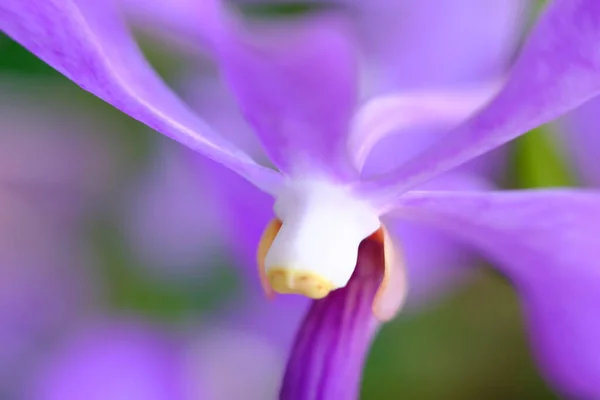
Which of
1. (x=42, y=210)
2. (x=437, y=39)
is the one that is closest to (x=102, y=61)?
(x=437, y=39)

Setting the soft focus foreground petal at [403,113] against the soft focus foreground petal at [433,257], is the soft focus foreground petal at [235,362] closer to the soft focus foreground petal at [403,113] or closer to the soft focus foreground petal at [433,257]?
the soft focus foreground petal at [433,257]

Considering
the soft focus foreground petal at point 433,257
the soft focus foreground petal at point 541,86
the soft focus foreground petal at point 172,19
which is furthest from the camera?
the soft focus foreground petal at point 433,257

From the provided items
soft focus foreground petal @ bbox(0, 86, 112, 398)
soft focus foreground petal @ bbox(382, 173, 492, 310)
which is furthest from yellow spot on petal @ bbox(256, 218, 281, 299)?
soft focus foreground petal @ bbox(0, 86, 112, 398)

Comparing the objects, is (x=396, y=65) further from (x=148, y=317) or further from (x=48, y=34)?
(x=48, y=34)

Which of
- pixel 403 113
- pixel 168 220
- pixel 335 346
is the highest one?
pixel 168 220

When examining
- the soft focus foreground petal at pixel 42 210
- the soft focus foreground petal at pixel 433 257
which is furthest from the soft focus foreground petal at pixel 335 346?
the soft focus foreground petal at pixel 42 210

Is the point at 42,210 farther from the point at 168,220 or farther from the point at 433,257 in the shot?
the point at 433,257

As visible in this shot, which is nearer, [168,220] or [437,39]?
[437,39]
